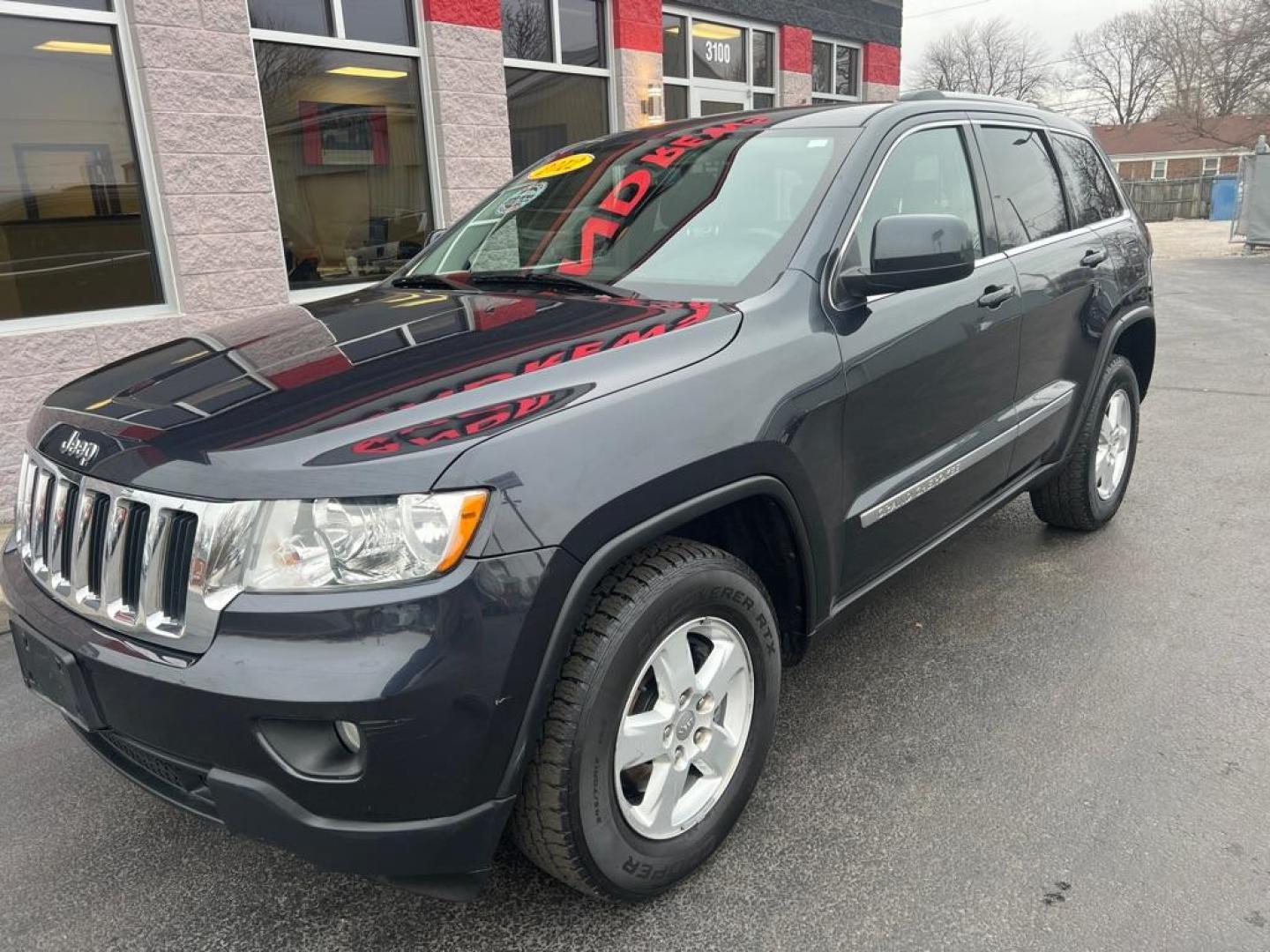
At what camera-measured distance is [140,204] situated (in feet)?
19.7

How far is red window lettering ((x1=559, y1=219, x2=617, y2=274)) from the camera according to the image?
9.63 ft

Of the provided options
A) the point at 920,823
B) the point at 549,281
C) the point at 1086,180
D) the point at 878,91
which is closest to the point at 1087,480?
the point at 1086,180

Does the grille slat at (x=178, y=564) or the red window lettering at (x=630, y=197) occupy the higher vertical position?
the red window lettering at (x=630, y=197)

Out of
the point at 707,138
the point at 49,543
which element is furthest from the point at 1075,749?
the point at 49,543

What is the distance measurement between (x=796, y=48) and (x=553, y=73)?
4.05 meters

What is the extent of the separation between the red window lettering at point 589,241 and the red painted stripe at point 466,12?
512cm

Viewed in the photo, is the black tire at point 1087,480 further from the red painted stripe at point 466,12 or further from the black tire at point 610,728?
the red painted stripe at point 466,12

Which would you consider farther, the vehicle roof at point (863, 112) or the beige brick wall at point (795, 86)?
the beige brick wall at point (795, 86)

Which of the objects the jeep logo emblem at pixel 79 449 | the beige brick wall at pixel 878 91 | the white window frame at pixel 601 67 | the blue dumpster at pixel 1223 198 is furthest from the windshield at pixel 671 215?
the blue dumpster at pixel 1223 198

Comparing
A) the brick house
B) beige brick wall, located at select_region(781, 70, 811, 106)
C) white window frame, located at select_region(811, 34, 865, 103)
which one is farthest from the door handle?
the brick house

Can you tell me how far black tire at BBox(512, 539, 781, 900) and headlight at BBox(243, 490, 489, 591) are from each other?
400 millimetres

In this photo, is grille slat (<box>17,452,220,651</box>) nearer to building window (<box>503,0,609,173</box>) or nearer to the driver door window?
A: the driver door window

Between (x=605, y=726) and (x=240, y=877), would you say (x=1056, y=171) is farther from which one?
(x=240, y=877)

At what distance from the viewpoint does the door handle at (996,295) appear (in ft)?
10.6
